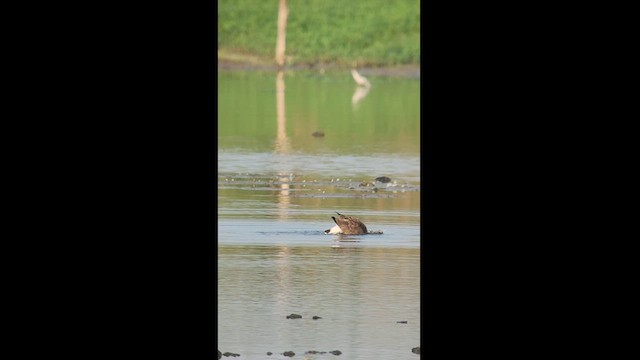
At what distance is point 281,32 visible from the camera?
26.1m

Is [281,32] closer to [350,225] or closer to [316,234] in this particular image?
[316,234]

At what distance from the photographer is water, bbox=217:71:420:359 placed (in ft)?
18.9

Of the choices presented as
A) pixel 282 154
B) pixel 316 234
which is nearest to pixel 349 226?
pixel 316 234

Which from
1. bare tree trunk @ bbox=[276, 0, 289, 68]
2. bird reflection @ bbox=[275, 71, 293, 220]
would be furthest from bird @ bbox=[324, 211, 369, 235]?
bare tree trunk @ bbox=[276, 0, 289, 68]

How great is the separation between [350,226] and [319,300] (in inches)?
69.1

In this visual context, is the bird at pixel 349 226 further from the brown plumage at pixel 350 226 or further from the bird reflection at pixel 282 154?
the bird reflection at pixel 282 154

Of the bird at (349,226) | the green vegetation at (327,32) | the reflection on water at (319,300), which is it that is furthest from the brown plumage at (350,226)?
the green vegetation at (327,32)

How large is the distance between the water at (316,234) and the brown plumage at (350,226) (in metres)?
0.05

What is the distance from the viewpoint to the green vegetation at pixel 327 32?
25.1 meters
